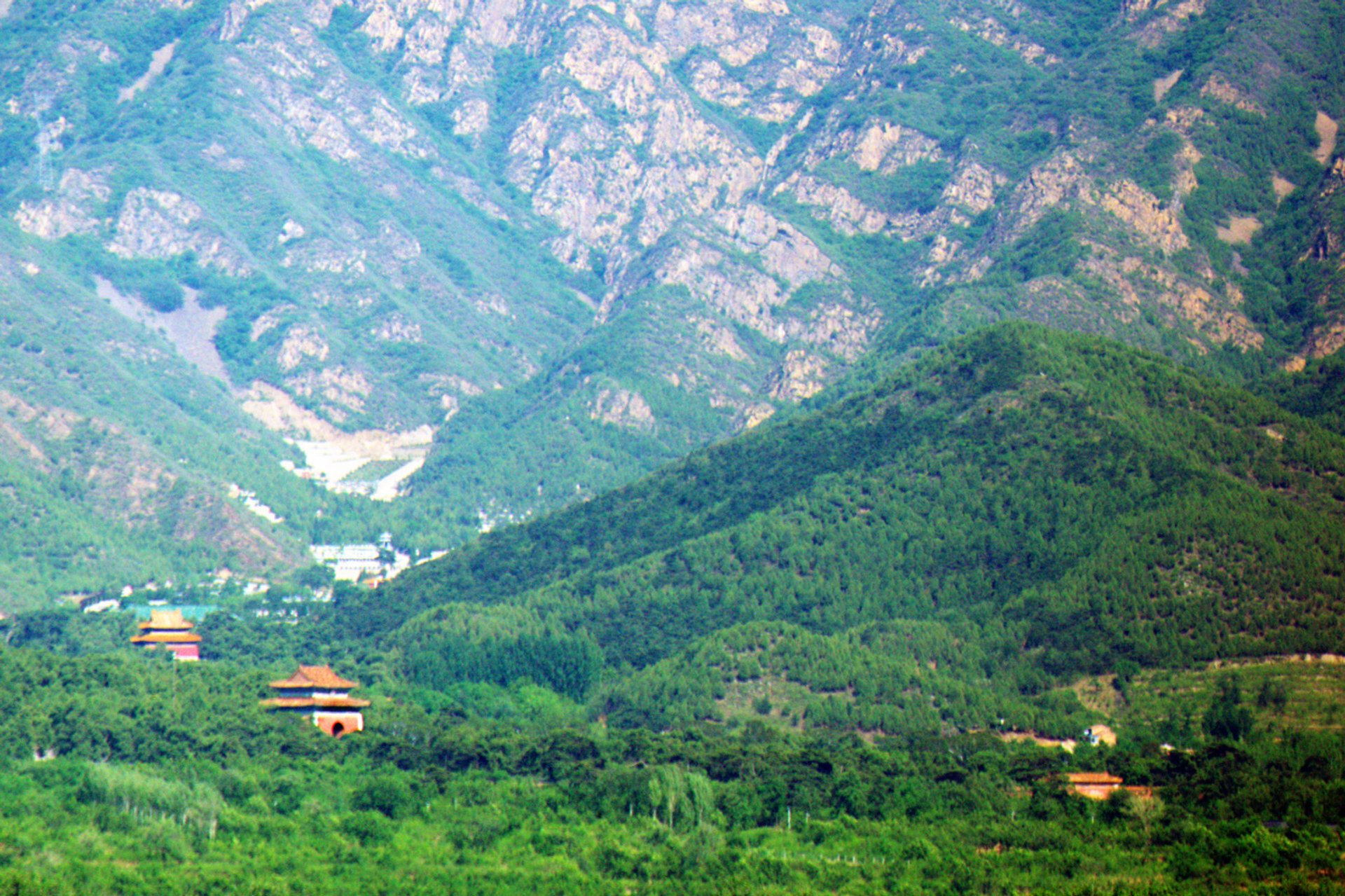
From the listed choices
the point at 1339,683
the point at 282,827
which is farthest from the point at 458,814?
the point at 1339,683

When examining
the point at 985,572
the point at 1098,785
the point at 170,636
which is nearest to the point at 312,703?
the point at 170,636

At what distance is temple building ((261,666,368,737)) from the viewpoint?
158 meters

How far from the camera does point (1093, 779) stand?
135 meters

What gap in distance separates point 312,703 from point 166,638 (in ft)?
118

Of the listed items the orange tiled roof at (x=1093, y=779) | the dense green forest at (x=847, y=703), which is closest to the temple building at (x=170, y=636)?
the dense green forest at (x=847, y=703)

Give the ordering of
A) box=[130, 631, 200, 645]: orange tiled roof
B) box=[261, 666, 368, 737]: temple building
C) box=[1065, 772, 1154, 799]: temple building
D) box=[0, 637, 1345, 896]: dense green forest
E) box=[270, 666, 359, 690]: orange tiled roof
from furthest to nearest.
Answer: box=[130, 631, 200, 645]: orange tiled roof < box=[270, 666, 359, 690]: orange tiled roof < box=[261, 666, 368, 737]: temple building < box=[1065, 772, 1154, 799]: temple building < box=[0, 637, 1345, 896]: dense green forest

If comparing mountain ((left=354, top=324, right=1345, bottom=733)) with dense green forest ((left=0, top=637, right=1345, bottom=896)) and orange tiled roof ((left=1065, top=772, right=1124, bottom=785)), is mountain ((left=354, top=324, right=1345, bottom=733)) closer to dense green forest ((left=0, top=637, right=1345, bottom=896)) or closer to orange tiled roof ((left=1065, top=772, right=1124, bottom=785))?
dense green forest ((left=0, top=637, right=1345, bottom=896))

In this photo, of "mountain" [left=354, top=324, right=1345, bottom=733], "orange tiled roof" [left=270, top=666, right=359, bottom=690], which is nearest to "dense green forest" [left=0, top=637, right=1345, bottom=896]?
"orange tiled roof" [left=270, top=666, right=359, bottom=690]

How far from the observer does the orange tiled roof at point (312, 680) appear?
6353 inches

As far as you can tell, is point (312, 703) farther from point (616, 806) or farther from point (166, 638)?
point (166, 638)

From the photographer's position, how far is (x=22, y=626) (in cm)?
19962

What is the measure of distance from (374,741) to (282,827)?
820 inches

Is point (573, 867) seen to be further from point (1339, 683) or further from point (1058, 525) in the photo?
point (1058, 525)

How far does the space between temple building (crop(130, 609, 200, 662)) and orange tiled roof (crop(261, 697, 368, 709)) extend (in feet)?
100
